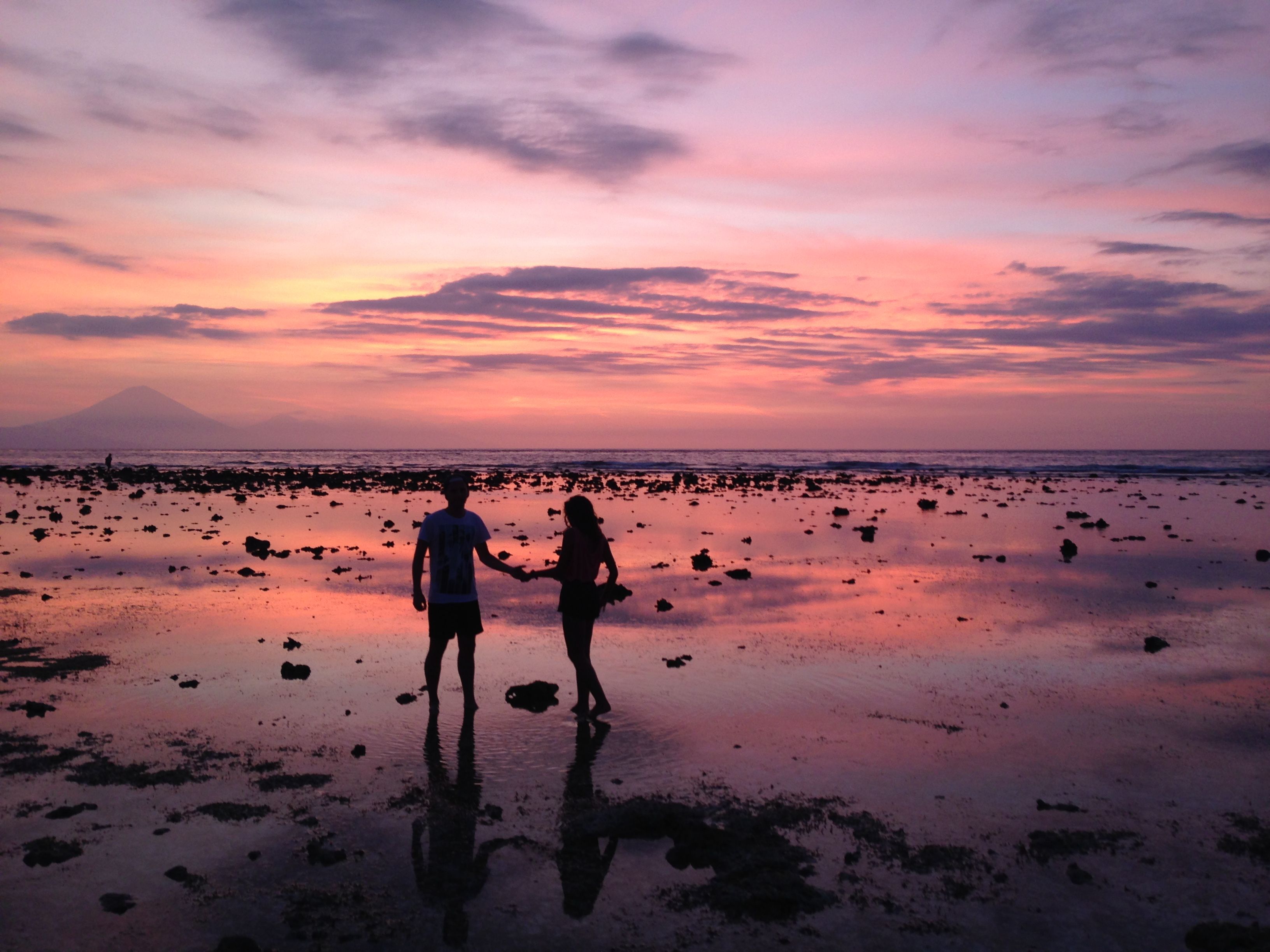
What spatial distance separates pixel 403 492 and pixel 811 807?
4122 centimetres

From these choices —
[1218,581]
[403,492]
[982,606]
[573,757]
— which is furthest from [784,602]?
[403,492]

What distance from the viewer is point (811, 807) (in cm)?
728

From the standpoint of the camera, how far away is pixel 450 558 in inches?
404

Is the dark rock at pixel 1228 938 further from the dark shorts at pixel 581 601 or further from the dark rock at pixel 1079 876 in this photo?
the dark shorts at pixel 581 601

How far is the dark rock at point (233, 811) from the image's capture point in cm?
693

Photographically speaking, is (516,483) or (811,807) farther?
(516,483)

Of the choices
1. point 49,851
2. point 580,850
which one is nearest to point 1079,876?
point 580,850

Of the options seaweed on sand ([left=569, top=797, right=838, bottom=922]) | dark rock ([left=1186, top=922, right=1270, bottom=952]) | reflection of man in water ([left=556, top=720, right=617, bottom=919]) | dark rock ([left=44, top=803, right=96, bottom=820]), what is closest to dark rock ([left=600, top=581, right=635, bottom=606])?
reflection of man in water ([left=556, top=720, right=617, bottom=919])

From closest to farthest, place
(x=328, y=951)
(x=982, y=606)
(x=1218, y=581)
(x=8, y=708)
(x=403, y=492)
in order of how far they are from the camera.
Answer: (x=328, y=951)
(x=8, y=708)
(x=982, y=606)
(x=1218, y=581)
(x=403, y=492)

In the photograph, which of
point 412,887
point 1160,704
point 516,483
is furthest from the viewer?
point 516,483

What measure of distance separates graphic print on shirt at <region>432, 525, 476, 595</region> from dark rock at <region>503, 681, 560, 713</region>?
A: 4.10 feet

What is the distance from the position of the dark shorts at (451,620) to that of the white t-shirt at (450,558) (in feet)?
0.16

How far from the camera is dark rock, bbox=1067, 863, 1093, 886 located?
6.14 metres

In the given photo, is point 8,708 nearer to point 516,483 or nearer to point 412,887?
point 412,887
